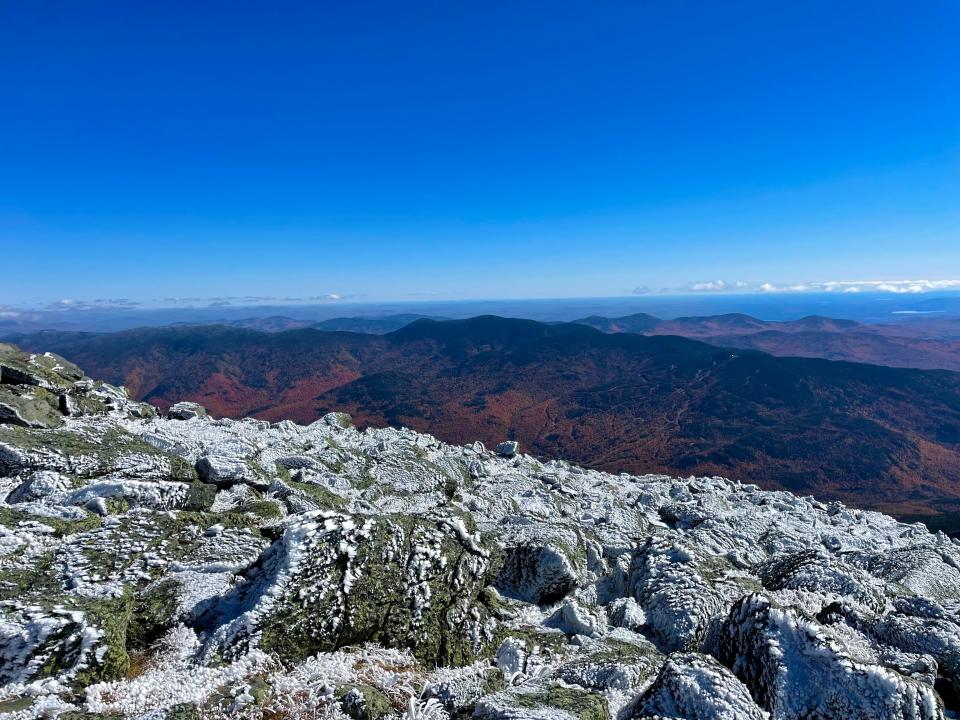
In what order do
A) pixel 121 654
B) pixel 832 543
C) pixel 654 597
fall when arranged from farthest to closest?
pixel 832 543, pixel 654 597, pixel 121 654

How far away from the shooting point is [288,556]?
34.7 feet

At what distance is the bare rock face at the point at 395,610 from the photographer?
828 centimetres

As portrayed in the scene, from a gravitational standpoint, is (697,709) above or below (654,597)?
above

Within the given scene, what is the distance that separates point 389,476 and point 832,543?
A: 22260mm

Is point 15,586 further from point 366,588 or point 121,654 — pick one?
point 366,588

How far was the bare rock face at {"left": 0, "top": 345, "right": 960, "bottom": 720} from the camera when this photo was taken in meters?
8.28

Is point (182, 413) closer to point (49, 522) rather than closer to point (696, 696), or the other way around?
point (49, 522)

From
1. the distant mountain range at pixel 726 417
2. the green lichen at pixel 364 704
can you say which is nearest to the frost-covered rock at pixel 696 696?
the green lichen at pixel 364 704

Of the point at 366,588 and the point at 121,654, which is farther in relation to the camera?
the point at 366,588

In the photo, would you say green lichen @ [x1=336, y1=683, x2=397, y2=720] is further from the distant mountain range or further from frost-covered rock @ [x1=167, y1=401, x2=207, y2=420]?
the distant mountain range

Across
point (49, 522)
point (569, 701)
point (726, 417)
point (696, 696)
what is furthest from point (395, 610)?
point (726, 417)

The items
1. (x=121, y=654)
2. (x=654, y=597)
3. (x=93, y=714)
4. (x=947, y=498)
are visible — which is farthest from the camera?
(x=947, y=498)

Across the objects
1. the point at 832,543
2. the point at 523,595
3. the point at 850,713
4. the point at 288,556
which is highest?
the point at 288,556

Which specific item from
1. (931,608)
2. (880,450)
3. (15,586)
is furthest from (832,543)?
(880,450)
